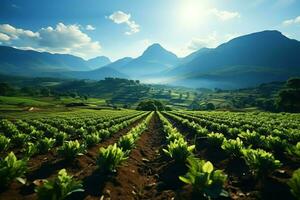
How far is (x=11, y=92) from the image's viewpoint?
513 ft

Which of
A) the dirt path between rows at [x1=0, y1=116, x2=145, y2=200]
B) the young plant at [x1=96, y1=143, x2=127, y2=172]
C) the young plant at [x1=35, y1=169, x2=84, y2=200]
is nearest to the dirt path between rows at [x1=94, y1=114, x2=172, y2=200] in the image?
the young plant at [x1=96, y1=143, x2=127, y2=172]

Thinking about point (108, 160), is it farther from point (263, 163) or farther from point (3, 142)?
point (3, 142)

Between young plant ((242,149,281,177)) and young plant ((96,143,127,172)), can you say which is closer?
young plant ((242,149,281,177))

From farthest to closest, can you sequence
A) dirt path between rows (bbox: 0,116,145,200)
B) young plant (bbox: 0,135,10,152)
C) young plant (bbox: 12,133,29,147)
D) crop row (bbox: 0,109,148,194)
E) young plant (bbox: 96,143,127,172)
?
1. young plant (bbox: 12,133,29,147)
2. young plant (bbox: 0,135,10,152)
3. young plant (bbox: 96,143,127,172)
4. crop row (bbox: 0,109,148,194)
5. dirt path between rows (bbox: 0,116,145,200)

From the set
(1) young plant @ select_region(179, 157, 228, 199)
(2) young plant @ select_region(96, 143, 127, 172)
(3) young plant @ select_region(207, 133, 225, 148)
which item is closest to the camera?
(1) young plant @ select_region(179, 157, 228, 199)

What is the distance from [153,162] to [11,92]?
6626 inches

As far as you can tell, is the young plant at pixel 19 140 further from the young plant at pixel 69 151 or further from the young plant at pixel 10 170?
the young plant at pixel 10 170

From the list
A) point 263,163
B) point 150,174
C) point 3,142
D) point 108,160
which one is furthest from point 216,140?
point 3,142

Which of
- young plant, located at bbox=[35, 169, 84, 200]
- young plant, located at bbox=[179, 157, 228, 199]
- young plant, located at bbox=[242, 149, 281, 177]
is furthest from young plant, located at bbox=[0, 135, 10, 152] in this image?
young plant, located at bbox=[242, 149, 281, 177]

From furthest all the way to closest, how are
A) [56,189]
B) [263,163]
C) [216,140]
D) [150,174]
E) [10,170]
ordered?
[216,140]
[150,174]
[263,163]
[10,170]
[56,189]

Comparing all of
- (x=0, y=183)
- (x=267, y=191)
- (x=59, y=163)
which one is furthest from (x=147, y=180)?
(x=0, y=183)

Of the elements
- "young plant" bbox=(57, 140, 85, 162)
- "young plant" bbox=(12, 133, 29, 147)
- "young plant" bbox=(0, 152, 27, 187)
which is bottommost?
"young plant" bbox=(12, 133, 29, 147)

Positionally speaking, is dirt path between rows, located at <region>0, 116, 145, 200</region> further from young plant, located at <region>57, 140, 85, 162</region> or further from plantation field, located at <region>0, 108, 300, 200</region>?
young plant, located at <region>57, 140, 85, 162</region>

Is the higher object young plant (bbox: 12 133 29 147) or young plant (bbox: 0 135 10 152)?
young plant (bbox: 0 135 10 152)
